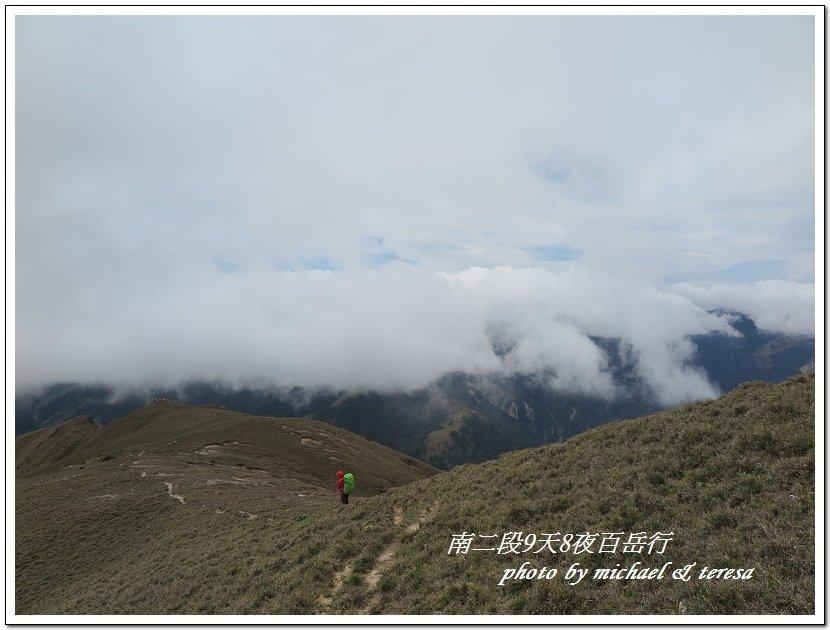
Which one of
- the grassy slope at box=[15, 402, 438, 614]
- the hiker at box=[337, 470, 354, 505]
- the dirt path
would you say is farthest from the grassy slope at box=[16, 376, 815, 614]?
the hiker at box=[337, 470, 354, 505]

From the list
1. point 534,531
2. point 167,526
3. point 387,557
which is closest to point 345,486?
point 387,557

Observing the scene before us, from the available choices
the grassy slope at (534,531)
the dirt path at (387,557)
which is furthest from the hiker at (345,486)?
the dirt path at (387,557)

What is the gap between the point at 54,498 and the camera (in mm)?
42844

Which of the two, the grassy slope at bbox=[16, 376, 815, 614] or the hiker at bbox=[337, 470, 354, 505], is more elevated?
the grassy slope at bbox=[16, 376, 815, 614]

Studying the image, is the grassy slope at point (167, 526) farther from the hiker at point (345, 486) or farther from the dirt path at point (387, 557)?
the dirt path at point (387, 557)

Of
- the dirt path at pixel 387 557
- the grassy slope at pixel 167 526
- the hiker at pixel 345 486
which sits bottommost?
the grassy slope at pixel 167 526

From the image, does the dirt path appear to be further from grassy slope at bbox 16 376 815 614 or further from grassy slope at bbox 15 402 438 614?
grassy slope at bbox 15 402 438 614

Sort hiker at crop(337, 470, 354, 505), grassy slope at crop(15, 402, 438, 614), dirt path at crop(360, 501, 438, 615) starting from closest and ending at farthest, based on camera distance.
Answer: dirt path at crop(360, 501, 438, 615) → grassy slope at crop(15, 402, 438, 614) → hiker at crop(337, 470, 354, 505)

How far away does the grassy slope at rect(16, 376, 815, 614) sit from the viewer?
10.2m

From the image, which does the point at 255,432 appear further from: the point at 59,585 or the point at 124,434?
the point at 59,585

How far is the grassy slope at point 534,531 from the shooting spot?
1020 centimetres

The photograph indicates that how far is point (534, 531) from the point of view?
1452cm

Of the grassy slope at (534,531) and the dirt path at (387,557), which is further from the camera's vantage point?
the dirt path at (387,557)

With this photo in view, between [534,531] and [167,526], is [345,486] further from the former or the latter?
[534,531]
